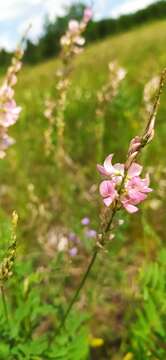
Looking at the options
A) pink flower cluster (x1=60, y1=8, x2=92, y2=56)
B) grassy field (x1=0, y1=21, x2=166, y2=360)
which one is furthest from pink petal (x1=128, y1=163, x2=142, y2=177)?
pink flower cluster (x1=60, y1=8, x2=92, y2=56)

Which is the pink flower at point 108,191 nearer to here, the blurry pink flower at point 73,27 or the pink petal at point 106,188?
the pink petal at point 106,188

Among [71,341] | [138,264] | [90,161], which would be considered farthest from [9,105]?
[90,161]

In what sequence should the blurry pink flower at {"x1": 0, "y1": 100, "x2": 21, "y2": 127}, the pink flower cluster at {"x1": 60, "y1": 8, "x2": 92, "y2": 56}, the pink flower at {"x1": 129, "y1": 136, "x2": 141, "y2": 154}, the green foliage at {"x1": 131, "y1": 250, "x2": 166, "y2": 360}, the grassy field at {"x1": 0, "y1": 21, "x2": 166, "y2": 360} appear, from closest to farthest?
the pink flower at {"x1": 129, "y1": 136, "x2": 141, "y2": 154}
the blurry pink flower at {"x1": 0, "y1": 100, "x2": 21, "y2": 127}
the green foliage at {"x1": 131, "y1": 250, "x2": 166, "y2": 360}
the pink flower cluster at {"x1": 60, "y1": 8, "x2": 92, "y2": 56}
the grassy field at {"x1": 0, "y1": 21, "x2": 166, "y2": 360}

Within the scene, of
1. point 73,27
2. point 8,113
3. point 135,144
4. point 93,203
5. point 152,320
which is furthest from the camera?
point 93,203

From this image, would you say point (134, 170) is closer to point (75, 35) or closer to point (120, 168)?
point (120, 168)

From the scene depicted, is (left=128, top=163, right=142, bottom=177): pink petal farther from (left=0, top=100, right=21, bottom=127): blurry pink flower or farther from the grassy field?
(left=0, top=100, right=21, bottom=127): blurry pink flower

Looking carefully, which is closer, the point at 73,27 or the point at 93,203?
the point at 73,27

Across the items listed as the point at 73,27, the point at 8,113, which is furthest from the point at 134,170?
the point at 73,27
